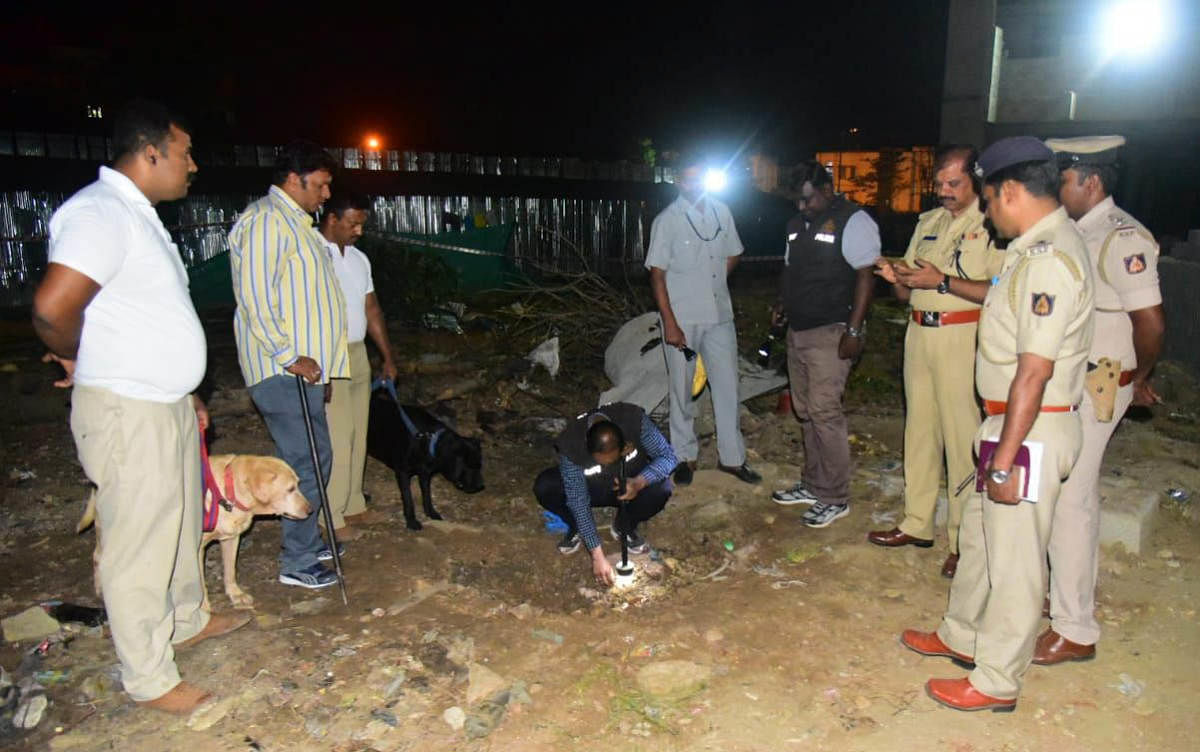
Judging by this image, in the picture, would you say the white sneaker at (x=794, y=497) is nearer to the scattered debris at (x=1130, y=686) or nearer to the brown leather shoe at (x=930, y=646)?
the brown leather shoe at (x=930, y=646)

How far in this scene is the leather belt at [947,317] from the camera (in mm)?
3941

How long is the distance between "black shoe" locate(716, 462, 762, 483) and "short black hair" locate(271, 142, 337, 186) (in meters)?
3.19

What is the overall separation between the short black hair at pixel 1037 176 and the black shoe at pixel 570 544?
288 cm

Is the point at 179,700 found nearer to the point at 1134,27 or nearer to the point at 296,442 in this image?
the point at 296,442

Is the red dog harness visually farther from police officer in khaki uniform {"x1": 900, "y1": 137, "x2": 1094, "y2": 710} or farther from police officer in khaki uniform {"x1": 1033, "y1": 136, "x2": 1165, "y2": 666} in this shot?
police officer in khaki uniform {"x1": 1033, "y1": 136, "x2": 1165, "y2": 666}

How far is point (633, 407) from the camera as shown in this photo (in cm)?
458

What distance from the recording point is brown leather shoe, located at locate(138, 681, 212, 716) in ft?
9.91

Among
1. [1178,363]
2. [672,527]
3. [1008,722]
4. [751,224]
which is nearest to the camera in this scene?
[1008,722]

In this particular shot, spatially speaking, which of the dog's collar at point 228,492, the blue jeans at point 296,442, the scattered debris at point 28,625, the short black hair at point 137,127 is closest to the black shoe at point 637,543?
the blue jeans at point 296,442

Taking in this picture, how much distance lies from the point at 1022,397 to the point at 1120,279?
1.15 metres

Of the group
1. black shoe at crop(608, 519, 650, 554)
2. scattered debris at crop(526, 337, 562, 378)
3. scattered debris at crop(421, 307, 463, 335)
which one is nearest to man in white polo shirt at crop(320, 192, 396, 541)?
black shoe at crop(608, 519, 650, 554)

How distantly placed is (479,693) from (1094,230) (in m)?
3.22

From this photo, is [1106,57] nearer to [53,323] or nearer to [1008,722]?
[1008,722]

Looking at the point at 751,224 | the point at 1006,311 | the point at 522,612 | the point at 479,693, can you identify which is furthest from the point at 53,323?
the point at 751,224
